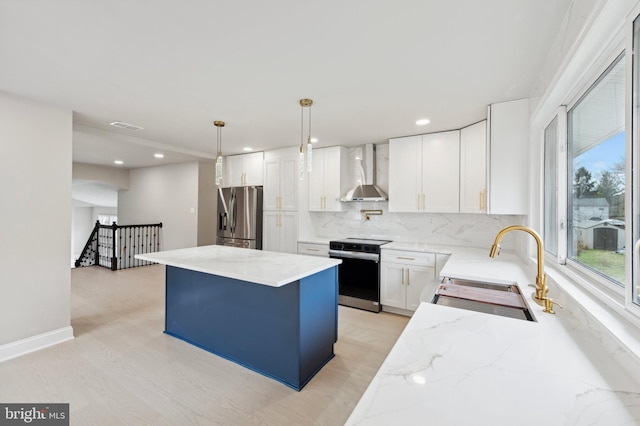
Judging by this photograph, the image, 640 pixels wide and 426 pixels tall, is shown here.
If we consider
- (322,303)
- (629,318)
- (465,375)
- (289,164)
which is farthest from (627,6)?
(289,164)

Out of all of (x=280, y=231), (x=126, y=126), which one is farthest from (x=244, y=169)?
(x=126, y=126)

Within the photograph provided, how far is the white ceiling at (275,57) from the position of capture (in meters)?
1.46

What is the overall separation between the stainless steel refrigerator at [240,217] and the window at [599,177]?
4.01 metres

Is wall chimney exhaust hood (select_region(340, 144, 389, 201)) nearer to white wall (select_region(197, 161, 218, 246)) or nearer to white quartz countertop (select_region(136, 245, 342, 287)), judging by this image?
white quartz countertop (select_region(136, 245, 342, 287))

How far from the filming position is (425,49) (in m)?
1.79

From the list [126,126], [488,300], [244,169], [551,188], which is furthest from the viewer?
[244,169]

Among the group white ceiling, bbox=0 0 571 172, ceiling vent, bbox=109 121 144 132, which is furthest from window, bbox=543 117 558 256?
ceiling vent, bbox=109 121 144 132

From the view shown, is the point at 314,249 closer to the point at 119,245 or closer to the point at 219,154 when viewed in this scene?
the point at 219,154

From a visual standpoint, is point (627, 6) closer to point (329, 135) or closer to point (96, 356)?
point (329, 135)

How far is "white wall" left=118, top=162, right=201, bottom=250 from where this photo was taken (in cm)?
637

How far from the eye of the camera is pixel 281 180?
4.63 m

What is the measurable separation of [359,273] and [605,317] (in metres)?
2.80

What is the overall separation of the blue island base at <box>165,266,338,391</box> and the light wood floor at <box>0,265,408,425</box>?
0.31ft

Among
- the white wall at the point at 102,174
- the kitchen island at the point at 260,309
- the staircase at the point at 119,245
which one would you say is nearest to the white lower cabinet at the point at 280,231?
the kitchen island at the point at 260,309
